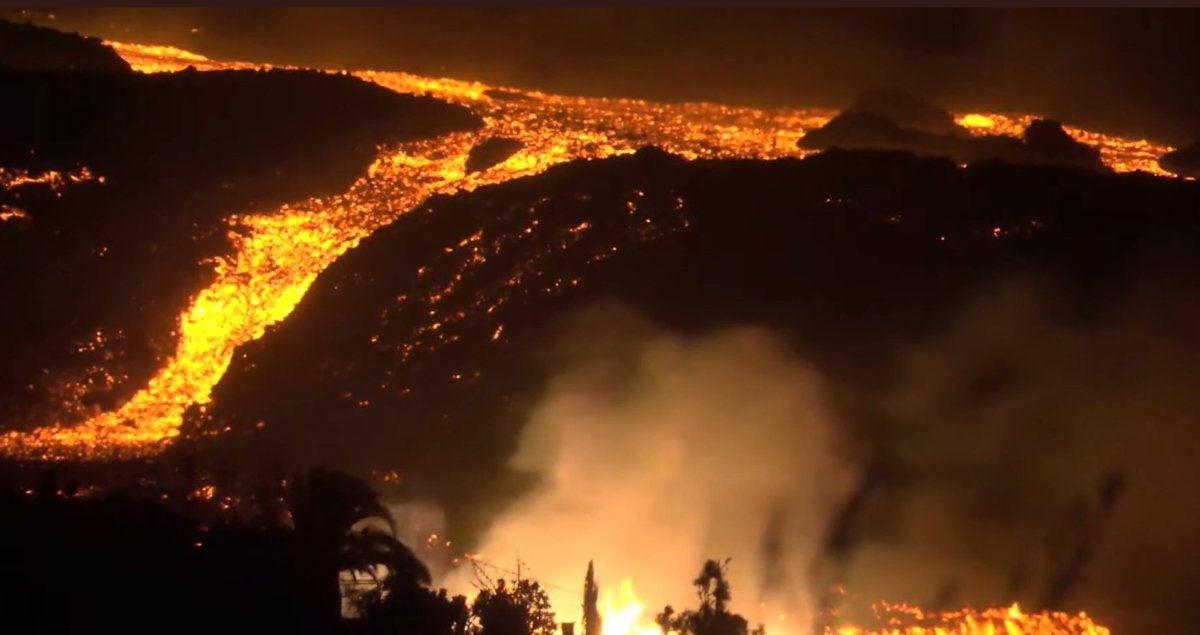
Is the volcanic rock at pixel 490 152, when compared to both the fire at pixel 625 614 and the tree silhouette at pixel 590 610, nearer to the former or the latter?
the fire at pixel 625 614

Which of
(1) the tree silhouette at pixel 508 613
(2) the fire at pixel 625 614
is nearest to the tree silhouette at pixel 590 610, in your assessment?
(2) the fire at pixel 625 614

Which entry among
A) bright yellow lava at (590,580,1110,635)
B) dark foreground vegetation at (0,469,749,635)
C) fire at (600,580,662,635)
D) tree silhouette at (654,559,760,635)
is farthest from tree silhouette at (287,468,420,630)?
bright yellow lava at (590,580,1110,635)

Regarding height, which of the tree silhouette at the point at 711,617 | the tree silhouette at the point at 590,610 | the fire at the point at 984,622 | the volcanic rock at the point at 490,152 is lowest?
the fire at the point at 984,622

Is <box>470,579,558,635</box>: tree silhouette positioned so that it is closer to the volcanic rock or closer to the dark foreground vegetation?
the dark foreground vegetation

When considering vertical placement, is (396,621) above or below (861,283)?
below

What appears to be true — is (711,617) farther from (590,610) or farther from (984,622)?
(984,622)

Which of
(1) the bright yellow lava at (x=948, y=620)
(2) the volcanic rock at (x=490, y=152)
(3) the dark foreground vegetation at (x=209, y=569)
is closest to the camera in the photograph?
(3) the dark foreground vegetation at (x=209, y=569)

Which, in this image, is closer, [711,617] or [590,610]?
[711,617]

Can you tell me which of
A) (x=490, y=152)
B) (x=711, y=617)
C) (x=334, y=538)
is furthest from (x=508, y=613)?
(x=490, y=152)

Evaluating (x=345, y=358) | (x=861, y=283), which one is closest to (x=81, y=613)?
(x=345, y=358)

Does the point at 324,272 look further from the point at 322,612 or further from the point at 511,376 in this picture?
the point at 322,612

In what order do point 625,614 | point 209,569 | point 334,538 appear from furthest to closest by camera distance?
point 625,614 → point 334,538 → point 209,569
